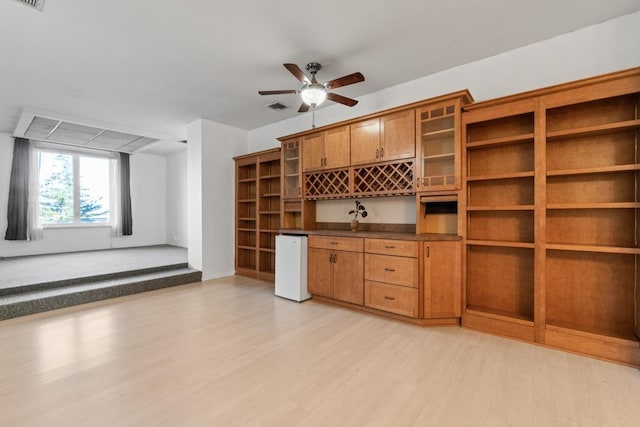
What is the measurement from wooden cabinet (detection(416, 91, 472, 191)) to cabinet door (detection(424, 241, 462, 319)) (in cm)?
64

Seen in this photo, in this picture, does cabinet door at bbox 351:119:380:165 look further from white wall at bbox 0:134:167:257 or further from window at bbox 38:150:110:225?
window at bbox 38:150:110:225

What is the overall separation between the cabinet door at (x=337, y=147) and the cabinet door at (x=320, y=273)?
47.5 inches

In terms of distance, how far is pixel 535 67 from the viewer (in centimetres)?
279

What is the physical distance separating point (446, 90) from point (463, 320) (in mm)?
2616

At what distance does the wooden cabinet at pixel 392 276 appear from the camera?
288cm

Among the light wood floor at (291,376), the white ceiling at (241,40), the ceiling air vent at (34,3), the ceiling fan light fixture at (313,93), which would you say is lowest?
the light wood floor at (291,376)

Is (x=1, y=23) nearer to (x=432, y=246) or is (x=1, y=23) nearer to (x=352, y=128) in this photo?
(x=352, y=128)

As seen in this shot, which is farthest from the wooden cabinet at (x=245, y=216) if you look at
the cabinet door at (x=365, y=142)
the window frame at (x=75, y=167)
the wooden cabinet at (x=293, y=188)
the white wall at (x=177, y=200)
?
the window frame at (x=75, y=167)

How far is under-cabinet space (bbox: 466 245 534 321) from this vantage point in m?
2.78

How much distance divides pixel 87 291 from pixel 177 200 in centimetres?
426

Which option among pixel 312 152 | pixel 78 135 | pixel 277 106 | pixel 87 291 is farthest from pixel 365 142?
pixel 78 135

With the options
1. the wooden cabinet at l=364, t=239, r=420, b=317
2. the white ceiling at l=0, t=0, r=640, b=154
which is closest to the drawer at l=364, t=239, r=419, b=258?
the wooden cabinet at l=364, t=239, r=420, b=317

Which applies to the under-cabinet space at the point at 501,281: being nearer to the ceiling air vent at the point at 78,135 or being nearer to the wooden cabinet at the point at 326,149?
the wooden cabinet at the point at 326,149

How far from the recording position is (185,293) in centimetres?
410
